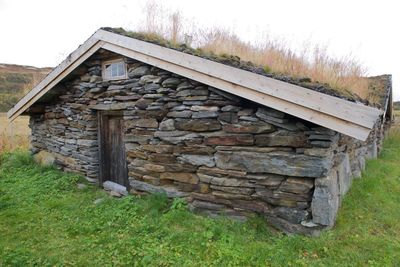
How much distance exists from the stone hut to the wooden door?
0.02 m

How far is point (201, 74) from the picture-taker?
3.76 m

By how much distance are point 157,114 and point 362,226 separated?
3.52 m

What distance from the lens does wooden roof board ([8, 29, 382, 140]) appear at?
9.29 feet

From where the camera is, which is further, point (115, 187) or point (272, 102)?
point (115, 187)

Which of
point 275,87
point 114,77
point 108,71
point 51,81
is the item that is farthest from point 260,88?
point 51,81

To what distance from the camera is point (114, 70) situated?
530 cm

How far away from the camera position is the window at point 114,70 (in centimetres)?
512

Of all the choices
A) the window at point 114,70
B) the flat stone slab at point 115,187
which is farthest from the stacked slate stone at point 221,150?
the flat stone slab at point 115,187

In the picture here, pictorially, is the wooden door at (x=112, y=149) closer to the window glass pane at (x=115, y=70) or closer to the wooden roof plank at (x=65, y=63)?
the window glass pane at (x=115, y=70)

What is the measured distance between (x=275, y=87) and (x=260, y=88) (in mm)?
183

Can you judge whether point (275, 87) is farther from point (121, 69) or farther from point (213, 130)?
point (121, 69)

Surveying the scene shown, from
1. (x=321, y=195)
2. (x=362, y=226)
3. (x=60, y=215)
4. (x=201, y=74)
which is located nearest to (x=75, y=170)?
(x=60, y=215)

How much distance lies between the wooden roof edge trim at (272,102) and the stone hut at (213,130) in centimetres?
1

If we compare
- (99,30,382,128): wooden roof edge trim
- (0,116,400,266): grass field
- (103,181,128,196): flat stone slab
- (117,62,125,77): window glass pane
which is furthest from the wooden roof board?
(103,181,128,196): flat stone slab
